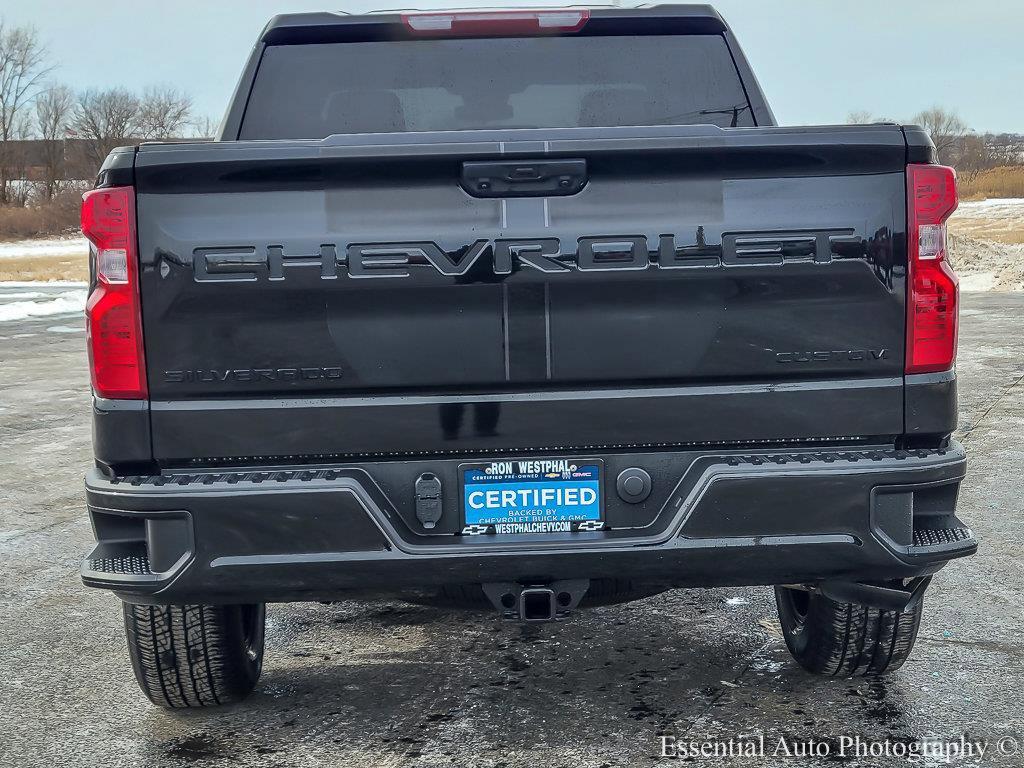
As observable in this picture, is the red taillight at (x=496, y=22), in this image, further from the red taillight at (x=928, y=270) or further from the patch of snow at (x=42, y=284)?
the patch of snow at (x=42, y=284)

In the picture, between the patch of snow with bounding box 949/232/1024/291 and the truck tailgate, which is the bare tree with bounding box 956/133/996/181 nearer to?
the patch of snow with bounding box 949/232/1024/291

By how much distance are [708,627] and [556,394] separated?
1778 millimetres

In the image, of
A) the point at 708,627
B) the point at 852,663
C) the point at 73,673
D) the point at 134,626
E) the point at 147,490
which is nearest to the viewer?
the point at 147,490

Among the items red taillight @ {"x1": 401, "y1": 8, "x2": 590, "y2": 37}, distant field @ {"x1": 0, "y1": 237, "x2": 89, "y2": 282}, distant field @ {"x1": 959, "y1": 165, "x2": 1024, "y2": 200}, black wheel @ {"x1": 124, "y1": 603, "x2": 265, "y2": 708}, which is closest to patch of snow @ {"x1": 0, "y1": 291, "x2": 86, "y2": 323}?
distant field @ {"x1": 0, "y1": 237, "x2": 89, "y2": 282}

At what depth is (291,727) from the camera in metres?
3.34

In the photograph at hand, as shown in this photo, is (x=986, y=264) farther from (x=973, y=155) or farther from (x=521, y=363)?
(x=973, y=155)

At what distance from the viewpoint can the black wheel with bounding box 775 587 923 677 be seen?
11.2 feet

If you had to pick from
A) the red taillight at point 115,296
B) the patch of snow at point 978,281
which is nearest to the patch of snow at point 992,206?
the patch of snow at point 978,281

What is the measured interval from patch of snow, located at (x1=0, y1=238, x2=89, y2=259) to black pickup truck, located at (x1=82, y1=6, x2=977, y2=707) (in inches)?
1563

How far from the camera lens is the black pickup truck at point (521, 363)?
8.80ft

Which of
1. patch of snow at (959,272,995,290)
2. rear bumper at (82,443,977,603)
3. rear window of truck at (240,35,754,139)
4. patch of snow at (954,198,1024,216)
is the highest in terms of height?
rear window of truck at (240,35,754,139)

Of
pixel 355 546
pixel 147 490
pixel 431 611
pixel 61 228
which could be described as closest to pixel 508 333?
pixel 355 546

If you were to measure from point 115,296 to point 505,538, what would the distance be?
1134 millimetres

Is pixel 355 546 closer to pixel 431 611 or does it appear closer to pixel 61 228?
pixel 431 611
